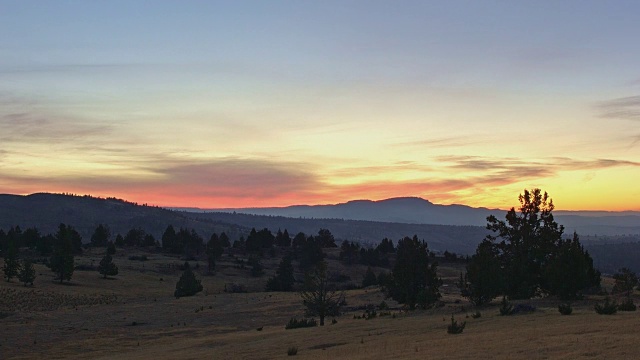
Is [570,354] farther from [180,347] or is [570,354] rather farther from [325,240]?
[325,240]

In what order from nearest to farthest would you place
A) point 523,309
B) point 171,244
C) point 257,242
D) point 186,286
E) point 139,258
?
point 523,309
point 186,286
point 139,258
point 257,242
point 171,244

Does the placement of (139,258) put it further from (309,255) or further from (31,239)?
(309,255)

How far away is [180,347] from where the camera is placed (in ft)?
115

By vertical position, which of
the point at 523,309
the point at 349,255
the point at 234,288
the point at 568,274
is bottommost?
the point at 234,288

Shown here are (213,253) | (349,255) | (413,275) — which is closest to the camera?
(413,275)

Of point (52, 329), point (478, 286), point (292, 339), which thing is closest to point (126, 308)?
point (52, 329)

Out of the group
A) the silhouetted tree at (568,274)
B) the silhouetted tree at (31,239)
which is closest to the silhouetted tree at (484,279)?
the silhouetted tree at (568,274)

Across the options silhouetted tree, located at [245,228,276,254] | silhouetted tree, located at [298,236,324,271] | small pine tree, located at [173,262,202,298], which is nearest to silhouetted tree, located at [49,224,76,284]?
small pine tree, located at [173,262,202,298]

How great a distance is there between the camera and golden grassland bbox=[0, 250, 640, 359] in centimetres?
2169

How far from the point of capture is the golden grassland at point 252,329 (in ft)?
71.2

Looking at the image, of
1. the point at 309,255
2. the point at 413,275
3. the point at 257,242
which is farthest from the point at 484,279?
the point at 257,242

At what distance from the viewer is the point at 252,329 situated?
45156 mm

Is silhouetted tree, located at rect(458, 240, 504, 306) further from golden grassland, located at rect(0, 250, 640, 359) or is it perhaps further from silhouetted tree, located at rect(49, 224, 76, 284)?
silhouetted tree, located at rect(49, 224, 76, 284)

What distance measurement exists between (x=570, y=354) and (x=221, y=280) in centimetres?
8387
